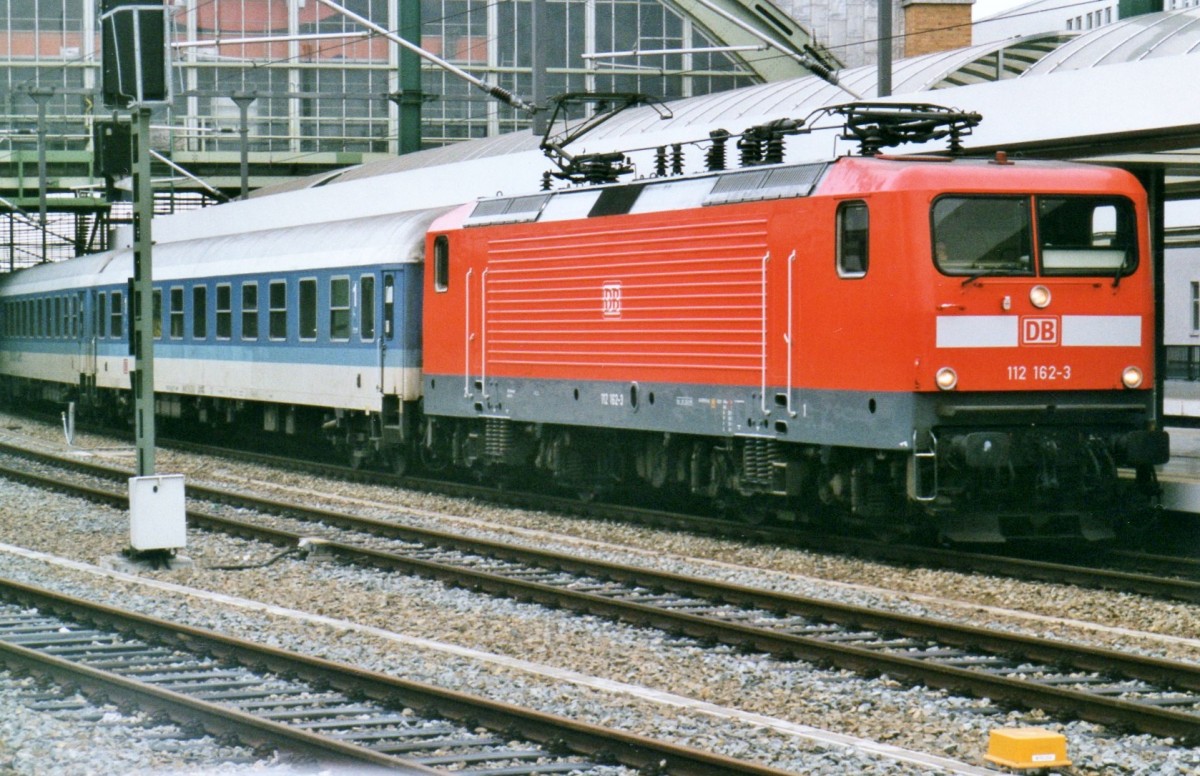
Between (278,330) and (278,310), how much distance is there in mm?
285


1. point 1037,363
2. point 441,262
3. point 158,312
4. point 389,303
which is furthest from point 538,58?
point 1037,363

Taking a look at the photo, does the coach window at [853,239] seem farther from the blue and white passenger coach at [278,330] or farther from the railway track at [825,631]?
the blue and white passenger coach at [278,330]

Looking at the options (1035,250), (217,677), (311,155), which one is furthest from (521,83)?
(217,677)

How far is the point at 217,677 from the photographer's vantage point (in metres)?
9.64

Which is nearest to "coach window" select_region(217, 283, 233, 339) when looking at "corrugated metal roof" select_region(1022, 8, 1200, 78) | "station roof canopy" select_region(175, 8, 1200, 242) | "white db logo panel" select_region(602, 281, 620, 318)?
"station roof canopy" select_region(175, 8, 1200, 242)

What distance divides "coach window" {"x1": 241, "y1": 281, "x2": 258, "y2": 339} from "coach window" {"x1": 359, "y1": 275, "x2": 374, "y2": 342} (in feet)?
12.4

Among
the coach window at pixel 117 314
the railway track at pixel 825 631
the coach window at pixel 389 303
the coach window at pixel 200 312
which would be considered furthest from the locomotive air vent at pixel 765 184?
the coach window at pixel 117 314

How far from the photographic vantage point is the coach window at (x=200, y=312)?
27219 mm

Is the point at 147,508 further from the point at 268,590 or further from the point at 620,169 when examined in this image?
the point at 620,169

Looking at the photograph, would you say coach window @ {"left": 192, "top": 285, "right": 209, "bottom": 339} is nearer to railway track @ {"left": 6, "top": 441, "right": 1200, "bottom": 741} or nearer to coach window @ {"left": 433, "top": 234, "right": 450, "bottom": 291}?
coach window @ {"left": 433, "top": 234, "right": 450, "bottom": 291}

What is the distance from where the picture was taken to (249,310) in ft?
84.4

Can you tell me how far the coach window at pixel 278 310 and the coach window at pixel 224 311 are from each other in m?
1.59

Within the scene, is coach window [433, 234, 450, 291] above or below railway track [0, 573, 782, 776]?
above

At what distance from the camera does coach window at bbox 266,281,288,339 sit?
80.1 feet
